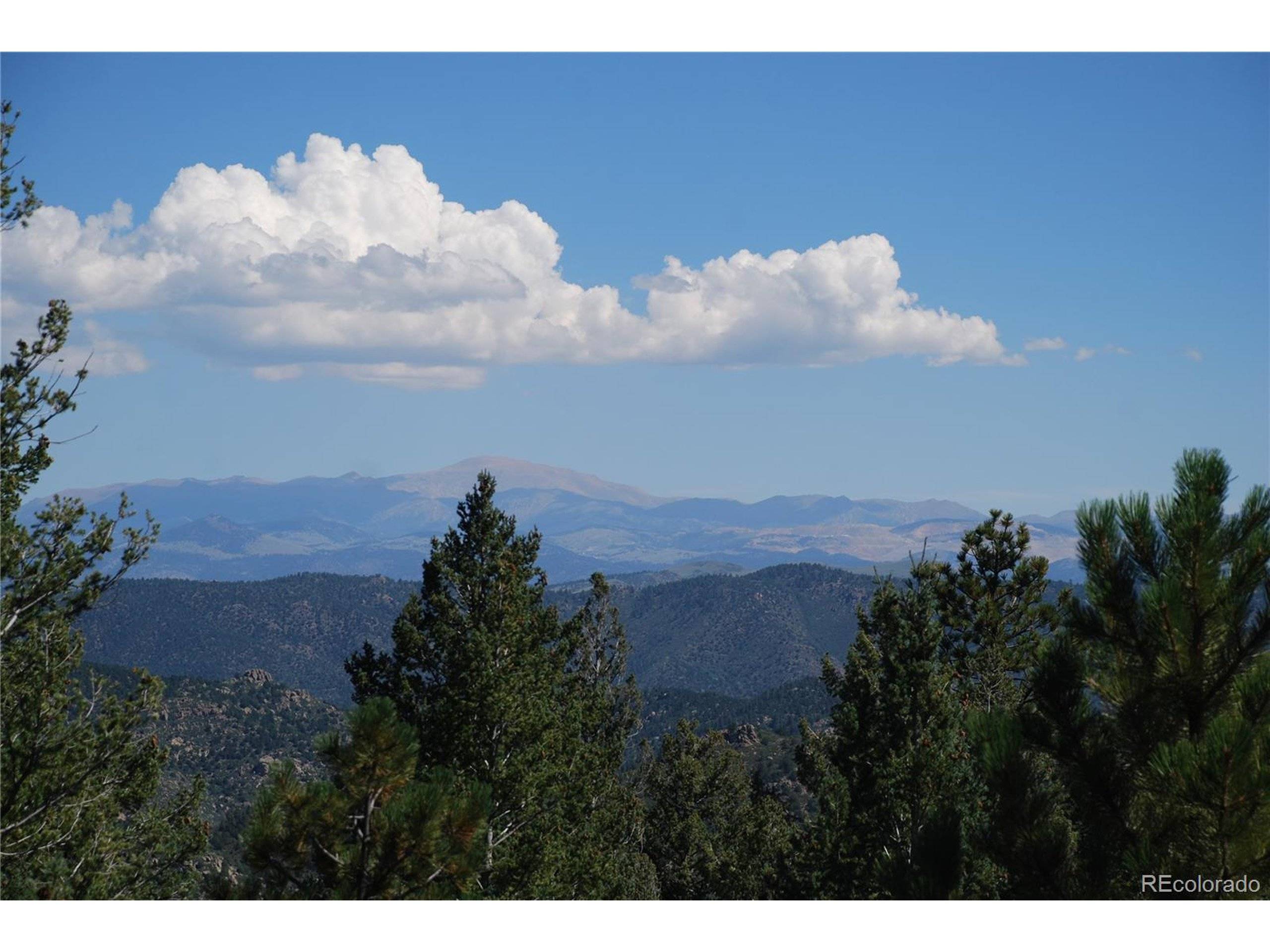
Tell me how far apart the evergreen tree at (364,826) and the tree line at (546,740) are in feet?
0.06

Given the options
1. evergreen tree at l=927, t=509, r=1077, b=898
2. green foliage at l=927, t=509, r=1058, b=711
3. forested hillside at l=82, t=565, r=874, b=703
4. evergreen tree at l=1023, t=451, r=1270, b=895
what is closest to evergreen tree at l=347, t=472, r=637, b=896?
evergreen tree at l=927, t=509, r=1077, b=898

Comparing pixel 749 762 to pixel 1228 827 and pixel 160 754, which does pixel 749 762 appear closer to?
pixel 160 754

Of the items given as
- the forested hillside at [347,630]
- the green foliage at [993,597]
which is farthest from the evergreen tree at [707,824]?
the forested hillside at [347,630]

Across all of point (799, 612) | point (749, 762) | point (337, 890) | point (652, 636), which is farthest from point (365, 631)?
point (337, 890)

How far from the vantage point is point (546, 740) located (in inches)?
651

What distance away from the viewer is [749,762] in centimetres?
7481

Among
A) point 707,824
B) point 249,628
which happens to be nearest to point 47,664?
point 707,824

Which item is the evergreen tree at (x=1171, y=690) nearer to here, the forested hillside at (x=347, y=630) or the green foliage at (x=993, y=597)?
the green foliage at (x=993, y=597)

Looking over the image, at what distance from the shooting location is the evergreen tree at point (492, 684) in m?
15.6

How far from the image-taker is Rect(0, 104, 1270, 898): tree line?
6.81 meters

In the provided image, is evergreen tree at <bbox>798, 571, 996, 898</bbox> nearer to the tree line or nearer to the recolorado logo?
the tree line

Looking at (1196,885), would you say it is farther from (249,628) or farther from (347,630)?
(347,630)

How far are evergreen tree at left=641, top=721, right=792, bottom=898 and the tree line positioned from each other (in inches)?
574

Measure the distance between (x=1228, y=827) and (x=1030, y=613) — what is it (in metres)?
16.2
